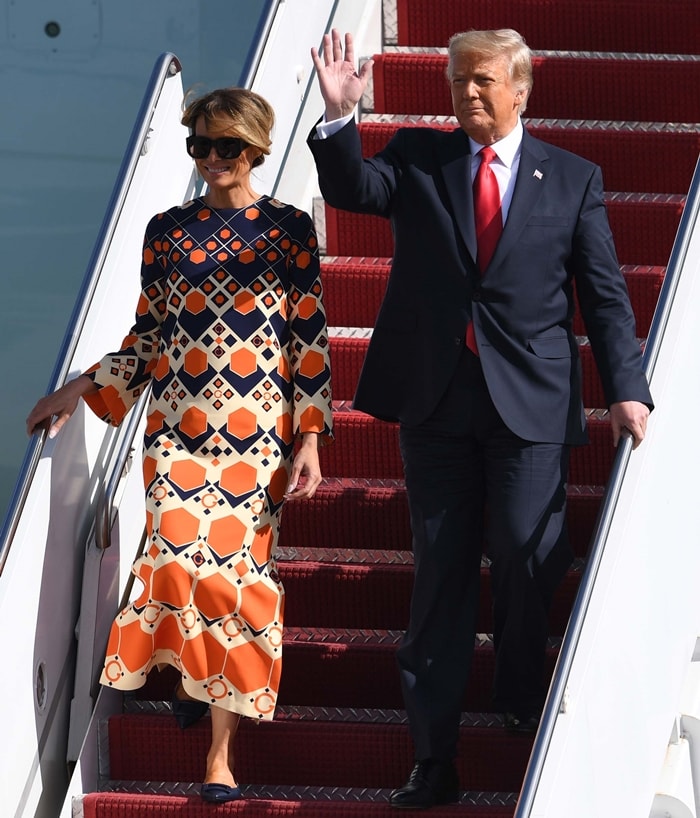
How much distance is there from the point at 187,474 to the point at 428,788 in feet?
2.86

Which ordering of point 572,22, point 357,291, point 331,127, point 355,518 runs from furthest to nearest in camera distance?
point 572,22 → point 357,291 → point 355,518 → point 331,127

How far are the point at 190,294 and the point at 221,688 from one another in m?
0.88

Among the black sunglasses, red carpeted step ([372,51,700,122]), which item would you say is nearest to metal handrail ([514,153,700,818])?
the black sunglasses

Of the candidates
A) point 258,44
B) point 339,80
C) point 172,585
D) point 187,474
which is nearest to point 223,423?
point 187,474

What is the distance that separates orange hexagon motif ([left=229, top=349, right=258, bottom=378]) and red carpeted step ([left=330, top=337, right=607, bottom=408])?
0.95 m

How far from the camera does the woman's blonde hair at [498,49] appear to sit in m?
3.25

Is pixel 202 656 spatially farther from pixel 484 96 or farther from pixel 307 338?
pixel 484 96

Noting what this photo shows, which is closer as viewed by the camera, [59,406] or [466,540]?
[466,540]

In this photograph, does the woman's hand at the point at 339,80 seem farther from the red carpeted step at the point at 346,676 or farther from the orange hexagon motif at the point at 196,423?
the red carpeted step at the point at 346,676

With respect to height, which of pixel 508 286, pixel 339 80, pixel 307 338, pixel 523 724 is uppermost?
pixel 339 80

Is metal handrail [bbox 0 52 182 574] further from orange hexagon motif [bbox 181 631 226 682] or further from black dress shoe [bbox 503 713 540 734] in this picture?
black dress shoe [bbox 503 713 540 734]

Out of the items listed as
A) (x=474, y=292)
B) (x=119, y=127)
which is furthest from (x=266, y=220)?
(x=119, y=127)

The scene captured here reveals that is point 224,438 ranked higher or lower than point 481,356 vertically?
lower

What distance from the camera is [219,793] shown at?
346 cm
